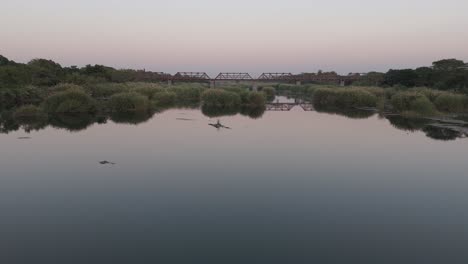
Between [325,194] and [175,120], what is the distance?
21767 millimetres

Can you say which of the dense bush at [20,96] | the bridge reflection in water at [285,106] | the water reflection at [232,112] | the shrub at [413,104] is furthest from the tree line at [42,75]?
the shrub at [413,104]

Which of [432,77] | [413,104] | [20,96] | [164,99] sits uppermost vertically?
[432,77]

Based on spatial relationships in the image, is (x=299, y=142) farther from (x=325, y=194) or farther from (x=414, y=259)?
(x=414, y=259)

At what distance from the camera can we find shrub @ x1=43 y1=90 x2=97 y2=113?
3500 centimetres

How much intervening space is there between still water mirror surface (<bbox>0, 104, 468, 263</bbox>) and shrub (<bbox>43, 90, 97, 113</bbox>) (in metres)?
13.1

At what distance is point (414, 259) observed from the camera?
8789mm

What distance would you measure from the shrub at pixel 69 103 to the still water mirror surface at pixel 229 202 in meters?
13.1

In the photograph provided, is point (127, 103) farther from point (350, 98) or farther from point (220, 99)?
point (350, 98)

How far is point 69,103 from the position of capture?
116ft

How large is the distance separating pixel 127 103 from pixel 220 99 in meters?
13.9

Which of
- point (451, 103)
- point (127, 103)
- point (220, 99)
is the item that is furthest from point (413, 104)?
point (127, 103)

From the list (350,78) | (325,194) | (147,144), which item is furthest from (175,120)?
(350,78)

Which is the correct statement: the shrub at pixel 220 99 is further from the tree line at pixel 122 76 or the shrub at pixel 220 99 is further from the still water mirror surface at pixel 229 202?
the still water mirror surface at pixel 229 202

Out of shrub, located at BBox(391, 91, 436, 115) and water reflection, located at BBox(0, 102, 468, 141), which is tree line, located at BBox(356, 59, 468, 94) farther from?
water reflection, located at BBox(0, 102, 468, 141)
